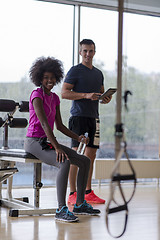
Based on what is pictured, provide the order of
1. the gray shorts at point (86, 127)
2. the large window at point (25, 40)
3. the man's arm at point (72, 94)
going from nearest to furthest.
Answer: the man's arm at point (72, 94)
the gray shorts at point (86, 127)
the large window at point (25, 40)

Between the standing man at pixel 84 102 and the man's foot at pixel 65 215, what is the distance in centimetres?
71

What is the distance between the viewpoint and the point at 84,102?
151 inches

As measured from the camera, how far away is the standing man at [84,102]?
382 cm

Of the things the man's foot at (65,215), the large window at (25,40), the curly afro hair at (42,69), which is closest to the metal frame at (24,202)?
the man's foot at (65,215)

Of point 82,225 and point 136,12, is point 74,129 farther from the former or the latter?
point 136,12

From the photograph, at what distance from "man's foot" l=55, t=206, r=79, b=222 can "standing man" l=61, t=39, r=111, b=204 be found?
0.71 metres

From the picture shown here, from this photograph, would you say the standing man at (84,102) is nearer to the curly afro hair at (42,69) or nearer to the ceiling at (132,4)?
the curly afro hair at (42,69)

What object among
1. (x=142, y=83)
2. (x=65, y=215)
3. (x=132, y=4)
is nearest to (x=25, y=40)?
(x=132, y=4)

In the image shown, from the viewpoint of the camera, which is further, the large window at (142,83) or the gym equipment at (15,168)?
the large window at (142,83)

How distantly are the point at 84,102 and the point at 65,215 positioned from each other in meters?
1.12

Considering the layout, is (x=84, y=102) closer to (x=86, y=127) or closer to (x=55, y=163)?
(x=86, y=127)

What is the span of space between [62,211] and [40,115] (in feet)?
2.23

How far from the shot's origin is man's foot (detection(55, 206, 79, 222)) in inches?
120

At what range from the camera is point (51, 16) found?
211 inches
